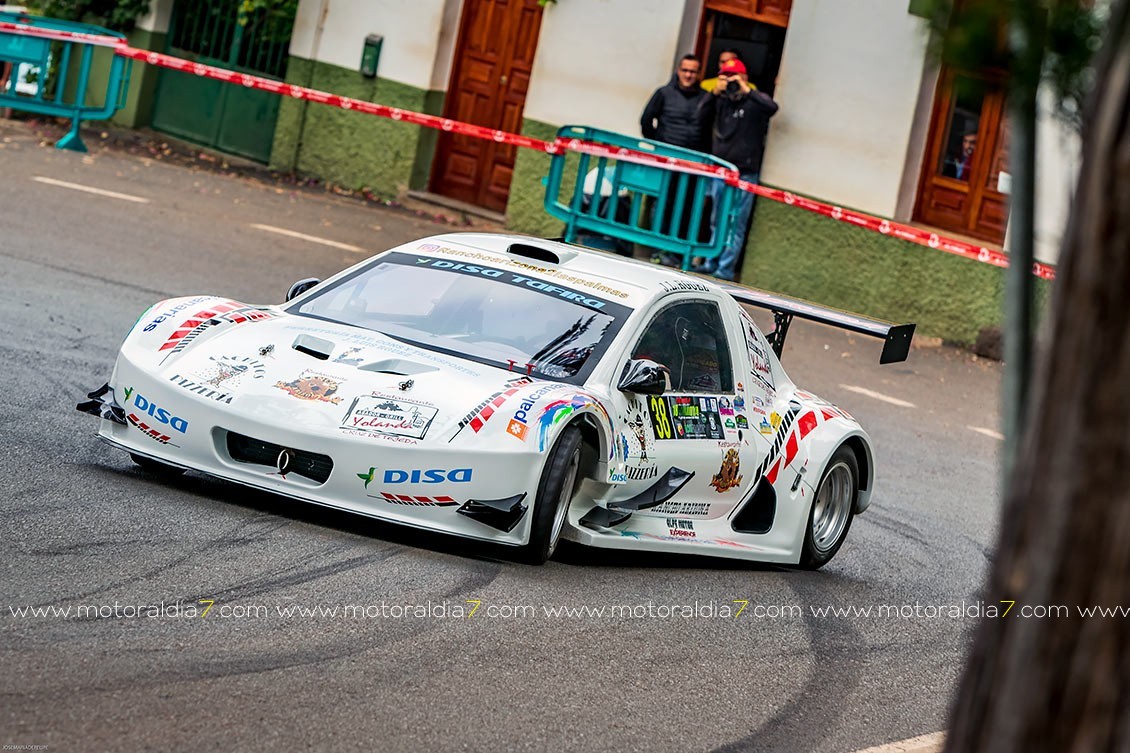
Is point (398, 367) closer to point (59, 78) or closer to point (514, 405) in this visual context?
point (514, 405)

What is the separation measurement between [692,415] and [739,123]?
11110 millimetres

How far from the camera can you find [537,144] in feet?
64.0

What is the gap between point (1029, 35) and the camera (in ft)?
9.53

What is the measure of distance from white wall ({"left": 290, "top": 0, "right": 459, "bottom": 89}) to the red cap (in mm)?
4466

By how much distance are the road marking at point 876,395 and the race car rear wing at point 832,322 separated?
565 centimetres

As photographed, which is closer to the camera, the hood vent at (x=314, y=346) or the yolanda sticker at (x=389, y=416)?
the yolanda sticker at (x=389, y=416)

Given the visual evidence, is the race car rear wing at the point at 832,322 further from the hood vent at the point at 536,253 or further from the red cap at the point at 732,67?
the red cap at the point at 732,67

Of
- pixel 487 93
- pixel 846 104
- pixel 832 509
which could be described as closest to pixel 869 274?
pixel 846 104

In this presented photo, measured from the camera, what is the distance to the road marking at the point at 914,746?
5891 mm

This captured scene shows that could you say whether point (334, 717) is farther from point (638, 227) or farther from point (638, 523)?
point (638, 227)

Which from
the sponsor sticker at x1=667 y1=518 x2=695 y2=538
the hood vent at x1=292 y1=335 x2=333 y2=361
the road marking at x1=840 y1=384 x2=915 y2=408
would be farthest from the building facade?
the hood vent at x1=292 y1=335 x2=333 y2=361

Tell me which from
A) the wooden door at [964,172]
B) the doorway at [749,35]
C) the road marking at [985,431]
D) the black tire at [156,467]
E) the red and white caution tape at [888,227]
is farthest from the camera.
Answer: the doorway at [749,35]

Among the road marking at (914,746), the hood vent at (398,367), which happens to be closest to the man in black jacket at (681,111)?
the hood vent at (398,367)

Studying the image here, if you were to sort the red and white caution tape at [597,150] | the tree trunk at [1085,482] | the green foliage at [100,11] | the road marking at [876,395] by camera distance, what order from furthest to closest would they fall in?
the green foliage at [100,11] → the red and white caution tape at [597,150] → the road marking at [876,395] → the tree trunk at [1085,482]
